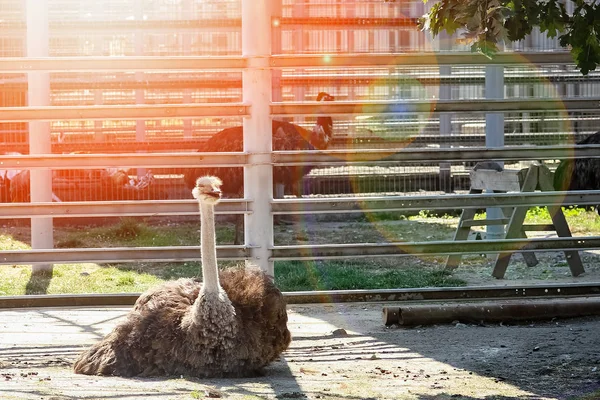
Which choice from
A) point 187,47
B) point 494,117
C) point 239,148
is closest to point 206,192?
point 494,117

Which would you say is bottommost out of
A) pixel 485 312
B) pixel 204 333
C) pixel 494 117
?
pixel 485 312

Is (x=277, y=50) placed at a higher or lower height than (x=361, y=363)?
higher

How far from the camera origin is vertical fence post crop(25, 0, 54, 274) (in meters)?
8.64

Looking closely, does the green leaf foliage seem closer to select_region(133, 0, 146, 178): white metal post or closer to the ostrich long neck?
the ostrich long neck

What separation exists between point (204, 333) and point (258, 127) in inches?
60.2

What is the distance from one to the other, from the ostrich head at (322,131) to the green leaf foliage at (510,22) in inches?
301

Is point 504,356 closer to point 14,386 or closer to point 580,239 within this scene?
point 580,239

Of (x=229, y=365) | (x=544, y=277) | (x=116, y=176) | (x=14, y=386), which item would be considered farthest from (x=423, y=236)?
(x=14, y=386)

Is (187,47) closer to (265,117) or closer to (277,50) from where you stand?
(277,50)

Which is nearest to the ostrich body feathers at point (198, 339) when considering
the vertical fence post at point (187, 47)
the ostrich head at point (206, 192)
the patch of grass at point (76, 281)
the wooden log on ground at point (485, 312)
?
the ostrich head at point (206, 192)

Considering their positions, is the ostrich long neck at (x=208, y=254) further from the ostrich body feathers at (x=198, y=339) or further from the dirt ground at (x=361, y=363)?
the dirt ground at (x=361, y=363)

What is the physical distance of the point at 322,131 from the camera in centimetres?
1248

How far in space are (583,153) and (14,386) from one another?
3.55 metres

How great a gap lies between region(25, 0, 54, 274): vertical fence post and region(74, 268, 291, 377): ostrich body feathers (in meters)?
3.86
